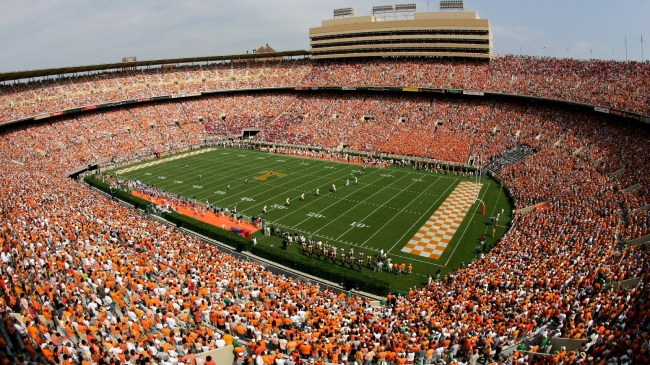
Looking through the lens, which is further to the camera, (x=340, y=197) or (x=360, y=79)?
(x=360, y=79)

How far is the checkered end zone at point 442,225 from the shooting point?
2552 cm

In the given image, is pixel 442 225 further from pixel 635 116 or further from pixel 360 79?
pixel 360 79

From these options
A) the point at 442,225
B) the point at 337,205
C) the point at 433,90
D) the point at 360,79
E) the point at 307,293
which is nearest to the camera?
the point at 307,293

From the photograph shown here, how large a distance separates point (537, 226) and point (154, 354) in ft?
66.4

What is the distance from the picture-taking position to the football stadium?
509 inches

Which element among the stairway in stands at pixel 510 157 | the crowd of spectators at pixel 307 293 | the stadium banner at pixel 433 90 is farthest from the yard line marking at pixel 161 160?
the stairway in stands at pixel 510 157

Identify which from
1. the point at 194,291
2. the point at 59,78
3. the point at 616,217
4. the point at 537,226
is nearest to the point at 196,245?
the point at 194,291

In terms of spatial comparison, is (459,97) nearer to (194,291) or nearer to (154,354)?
(194,291)

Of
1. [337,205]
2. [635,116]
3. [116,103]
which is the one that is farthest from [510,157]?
[116,103]

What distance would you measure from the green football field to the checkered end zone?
42 cm

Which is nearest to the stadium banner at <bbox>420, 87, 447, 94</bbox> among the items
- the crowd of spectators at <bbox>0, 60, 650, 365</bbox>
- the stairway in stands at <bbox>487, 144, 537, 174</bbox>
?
the stairway in stands at <bbox>487, 144, 537, 174</bbox>

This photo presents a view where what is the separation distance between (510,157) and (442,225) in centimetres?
1740

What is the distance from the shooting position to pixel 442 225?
95.5 feet

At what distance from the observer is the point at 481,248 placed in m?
25.2
